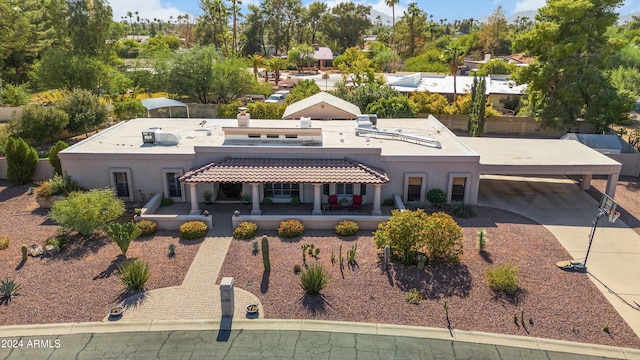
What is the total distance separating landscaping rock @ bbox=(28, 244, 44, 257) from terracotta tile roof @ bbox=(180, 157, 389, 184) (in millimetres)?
7231

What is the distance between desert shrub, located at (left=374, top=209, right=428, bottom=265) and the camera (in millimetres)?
20234

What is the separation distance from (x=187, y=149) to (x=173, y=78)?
24674 millimetres

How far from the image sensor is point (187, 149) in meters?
27.7

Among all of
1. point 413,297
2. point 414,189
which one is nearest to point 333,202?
point 414,189

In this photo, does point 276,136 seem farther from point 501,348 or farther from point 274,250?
point 501,348

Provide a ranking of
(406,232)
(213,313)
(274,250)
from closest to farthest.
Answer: (213,313)
(406,232)
(274,250)

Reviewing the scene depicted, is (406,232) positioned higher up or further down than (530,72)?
further down

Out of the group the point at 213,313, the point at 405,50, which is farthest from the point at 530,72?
the point at 405,50

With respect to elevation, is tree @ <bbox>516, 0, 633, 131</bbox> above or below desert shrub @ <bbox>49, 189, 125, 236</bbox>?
above

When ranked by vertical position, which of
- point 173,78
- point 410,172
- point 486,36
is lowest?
point 410,172

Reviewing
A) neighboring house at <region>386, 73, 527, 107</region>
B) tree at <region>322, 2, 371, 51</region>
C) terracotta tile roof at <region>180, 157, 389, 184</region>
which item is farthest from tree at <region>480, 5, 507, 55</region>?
terracotta tile roof at <region>180, 157, 389, 184</region>

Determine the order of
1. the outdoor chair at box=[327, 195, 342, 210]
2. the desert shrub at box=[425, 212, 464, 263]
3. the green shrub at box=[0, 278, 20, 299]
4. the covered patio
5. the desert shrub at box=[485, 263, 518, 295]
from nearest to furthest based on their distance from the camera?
the green shrub at box=[0, 278, 20, 299], the desert shrub at box=[485, 263, 518, 295], the desert shrub at box=[425, 212, 464, 263], the covered patio, the outdoor chair at box=[327, 195, 342, 210]

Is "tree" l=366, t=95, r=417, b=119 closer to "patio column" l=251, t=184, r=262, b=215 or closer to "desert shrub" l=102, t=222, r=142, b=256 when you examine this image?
"patio column" l=251, t=184, r=262, b=215

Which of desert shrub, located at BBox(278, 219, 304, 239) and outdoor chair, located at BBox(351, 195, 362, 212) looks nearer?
desert shrub, located at BBox(278, 219, 304, 239)
